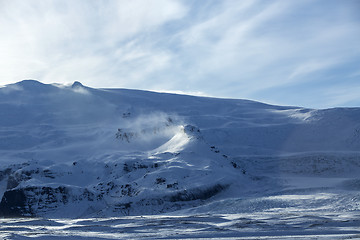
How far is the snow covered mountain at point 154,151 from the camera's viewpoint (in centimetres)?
2438

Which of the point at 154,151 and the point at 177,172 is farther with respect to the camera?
the point at 154,151

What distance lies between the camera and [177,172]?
26062 mm

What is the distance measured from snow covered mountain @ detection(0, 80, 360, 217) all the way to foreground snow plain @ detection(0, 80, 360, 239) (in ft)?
0.31

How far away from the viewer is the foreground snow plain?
16.2m

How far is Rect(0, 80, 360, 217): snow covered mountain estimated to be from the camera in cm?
2438

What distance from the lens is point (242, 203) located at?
22.0 metres

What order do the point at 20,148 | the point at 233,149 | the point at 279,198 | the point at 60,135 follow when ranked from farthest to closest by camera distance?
the point at 60,135 → the point at 20,148 → the point at 233,149 → the point at 279,198

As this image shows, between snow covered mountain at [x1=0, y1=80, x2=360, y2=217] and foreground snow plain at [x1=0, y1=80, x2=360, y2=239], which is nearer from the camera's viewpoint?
foreground snow plain at [x1=0, y1=80, x2=360, y2=239]

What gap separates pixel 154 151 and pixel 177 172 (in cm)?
772

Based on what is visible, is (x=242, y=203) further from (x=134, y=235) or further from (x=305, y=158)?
(x=305, y=158)

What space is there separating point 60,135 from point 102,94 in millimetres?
18965

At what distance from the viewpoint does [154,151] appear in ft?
110

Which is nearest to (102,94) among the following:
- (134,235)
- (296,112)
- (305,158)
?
(296,112)

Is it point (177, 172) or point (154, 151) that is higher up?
point (154, 151)
